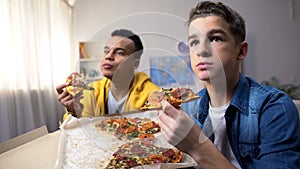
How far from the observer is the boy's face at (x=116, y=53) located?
19.6 inches

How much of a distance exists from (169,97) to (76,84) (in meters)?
0.26

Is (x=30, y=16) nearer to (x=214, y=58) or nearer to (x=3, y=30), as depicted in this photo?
(x=3, y=30)

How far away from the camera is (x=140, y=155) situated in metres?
0.50

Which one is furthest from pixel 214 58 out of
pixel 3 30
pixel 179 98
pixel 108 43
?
pixel 3 30

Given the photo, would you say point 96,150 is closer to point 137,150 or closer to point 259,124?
point 137,150

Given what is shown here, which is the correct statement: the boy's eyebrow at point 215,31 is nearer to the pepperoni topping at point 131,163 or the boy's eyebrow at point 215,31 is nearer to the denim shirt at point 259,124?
the denim shirt at point 259,124

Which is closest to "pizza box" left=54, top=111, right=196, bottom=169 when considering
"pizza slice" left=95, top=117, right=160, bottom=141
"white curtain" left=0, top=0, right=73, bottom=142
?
"pizza slice" left=95, top=117, right=160, bottom=141

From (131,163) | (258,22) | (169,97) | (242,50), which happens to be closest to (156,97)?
(169,97)

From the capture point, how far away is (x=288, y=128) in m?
0.50

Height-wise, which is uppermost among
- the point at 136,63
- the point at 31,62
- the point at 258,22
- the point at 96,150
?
the point at 258,22

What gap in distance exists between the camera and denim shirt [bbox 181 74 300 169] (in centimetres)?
49

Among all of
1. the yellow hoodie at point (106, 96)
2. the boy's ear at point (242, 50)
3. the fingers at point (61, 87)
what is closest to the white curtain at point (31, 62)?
the fingers at point (61, 87)

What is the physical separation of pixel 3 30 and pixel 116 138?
109 cm

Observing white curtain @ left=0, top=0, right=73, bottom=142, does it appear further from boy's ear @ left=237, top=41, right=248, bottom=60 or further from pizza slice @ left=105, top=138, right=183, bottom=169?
boy's ear @ left=237, top=41, right=248, bottom=60
